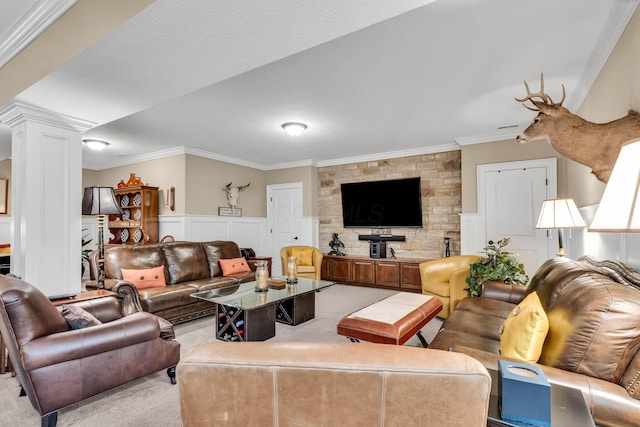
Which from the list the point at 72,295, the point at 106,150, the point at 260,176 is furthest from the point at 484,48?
the point at 106,150

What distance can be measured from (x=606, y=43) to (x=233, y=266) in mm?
4527

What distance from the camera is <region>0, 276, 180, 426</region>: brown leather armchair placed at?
166 centimetres

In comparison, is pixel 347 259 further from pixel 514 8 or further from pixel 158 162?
pixel 514 8

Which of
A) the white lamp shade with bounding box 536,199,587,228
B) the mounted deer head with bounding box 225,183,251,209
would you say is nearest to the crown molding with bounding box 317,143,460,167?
the mounted deer head with bounding box 225,183,251,209

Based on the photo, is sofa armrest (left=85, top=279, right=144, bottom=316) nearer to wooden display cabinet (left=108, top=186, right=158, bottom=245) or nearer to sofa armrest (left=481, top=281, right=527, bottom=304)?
wooden display cabinet (left=108, top=186, right=158, bottom=245)

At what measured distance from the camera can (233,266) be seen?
461cm

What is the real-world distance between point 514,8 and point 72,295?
405 cm

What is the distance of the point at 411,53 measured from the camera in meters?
2.41

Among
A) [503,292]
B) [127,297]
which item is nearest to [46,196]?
[127,297]

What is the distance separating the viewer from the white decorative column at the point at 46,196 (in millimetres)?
2553

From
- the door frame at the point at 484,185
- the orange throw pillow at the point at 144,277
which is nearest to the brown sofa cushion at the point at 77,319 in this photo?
the orange throw pillow at the point at 144,277

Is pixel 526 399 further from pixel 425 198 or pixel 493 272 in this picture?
pixel 425 198

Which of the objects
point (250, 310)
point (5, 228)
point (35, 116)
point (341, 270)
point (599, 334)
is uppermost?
point (35, 116)

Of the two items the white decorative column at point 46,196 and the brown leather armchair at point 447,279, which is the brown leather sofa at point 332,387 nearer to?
the white decorative column at point 46,196
